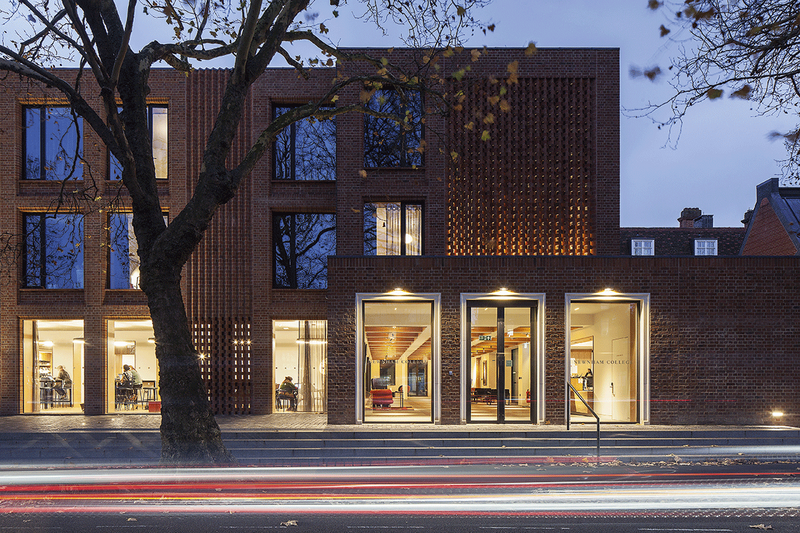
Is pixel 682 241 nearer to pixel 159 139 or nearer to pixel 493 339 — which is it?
pixel 493 339

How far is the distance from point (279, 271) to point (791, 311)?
14058mm

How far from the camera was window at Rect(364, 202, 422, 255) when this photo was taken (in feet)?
63.8

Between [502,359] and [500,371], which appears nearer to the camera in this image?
[500,371]

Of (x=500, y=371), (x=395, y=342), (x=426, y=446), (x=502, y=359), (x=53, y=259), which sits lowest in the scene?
(x=426, y=446)

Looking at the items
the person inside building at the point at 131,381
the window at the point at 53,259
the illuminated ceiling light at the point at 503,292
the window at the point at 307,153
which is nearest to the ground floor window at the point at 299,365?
the person inside building at the point at 131,381

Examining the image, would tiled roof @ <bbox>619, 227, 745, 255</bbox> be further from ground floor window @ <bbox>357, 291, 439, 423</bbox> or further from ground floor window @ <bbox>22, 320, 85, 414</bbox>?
ground floor window @ <bbox>22, 320, 85, 414</bbox>

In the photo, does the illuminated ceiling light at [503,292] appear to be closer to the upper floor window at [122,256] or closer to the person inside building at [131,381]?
the upper floor window at [122,256]

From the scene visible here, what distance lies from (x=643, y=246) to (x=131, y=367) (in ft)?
81.7

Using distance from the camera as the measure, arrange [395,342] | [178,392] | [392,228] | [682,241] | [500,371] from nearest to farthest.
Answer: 1. [178,392]
2. [500,371]
3. [395,342]
4. [392,228]
5. [682,241]

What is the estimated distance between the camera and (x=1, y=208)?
1991 centimetres

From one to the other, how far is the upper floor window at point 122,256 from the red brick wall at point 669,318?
727 centimetres

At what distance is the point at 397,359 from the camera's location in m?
16.8

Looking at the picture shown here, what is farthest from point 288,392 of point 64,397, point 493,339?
point 64,397

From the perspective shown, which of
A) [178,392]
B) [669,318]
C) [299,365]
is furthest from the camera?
[299,365]
